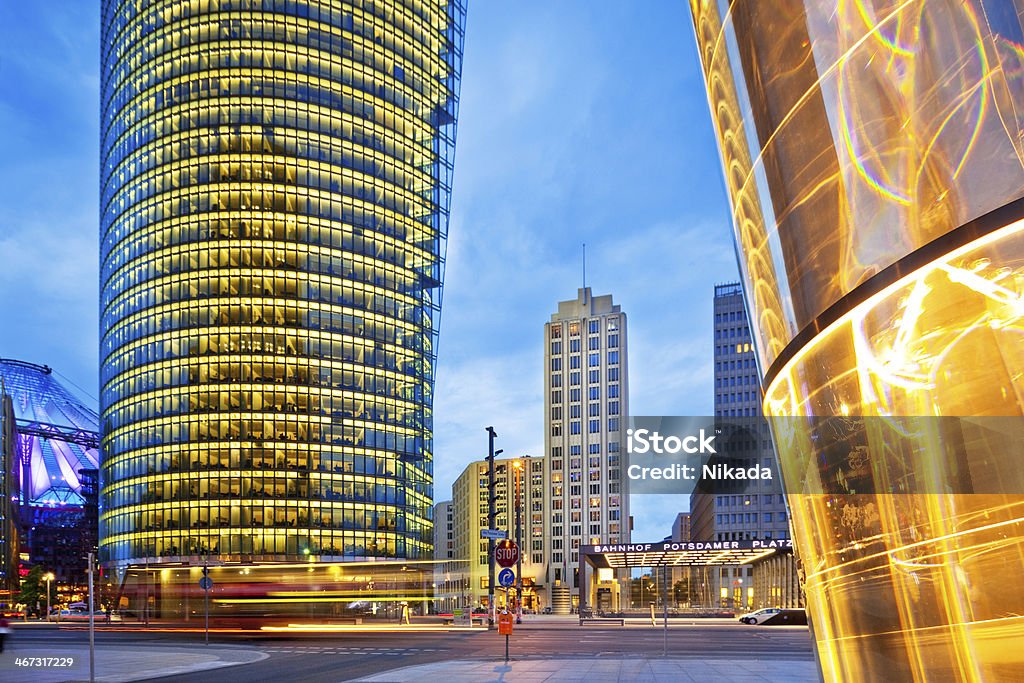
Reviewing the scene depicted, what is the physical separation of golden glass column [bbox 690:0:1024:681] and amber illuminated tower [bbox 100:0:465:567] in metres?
107

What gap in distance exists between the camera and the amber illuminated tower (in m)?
109

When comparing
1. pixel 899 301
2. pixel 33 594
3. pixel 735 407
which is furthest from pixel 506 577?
pixel 735 407

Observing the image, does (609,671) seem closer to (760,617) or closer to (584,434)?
(760,617)

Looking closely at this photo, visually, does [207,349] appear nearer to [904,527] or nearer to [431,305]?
[431,305]

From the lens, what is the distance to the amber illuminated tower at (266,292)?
10869cm

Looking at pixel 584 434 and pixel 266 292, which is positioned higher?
pixel 266 292

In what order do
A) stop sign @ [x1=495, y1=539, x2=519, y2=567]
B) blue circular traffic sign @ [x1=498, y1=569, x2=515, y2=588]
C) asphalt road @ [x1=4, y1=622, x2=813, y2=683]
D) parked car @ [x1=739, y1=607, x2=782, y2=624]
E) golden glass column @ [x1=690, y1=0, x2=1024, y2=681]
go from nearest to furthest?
1. golden glass column @ [x1=690, y1=0, x2=1024, y2=681]
2. asphalt road @ [x1=4, y1=622, x2=813, y2=683]
3. blue circular traffic sign @ [x1=498, y1=569, x2=515, y2=588]
4. stop sign @ [x1=495, y1=539, x2=519, y2=567]
5. parked car @ [x1=739, y1=607, x2=782, y2=624]

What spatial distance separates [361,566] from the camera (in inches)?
2189

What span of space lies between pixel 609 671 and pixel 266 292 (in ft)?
315

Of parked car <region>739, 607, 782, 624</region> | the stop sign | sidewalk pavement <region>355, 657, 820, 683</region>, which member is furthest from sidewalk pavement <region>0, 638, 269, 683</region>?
parked car <region>739, 607, 782, 624</region>

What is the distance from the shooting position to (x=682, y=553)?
255ft

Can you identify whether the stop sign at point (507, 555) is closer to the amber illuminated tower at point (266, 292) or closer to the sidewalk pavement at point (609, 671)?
the sidewalk pavement at point (609, 671)

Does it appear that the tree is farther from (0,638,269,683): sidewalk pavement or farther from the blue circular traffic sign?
the blue circular traffic sign

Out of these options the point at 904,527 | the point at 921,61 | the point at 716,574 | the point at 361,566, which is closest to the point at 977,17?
the point at 921,61
